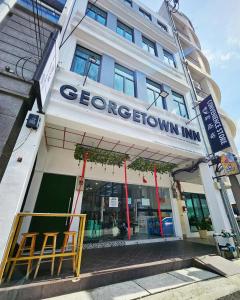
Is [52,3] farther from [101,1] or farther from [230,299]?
[230,299]

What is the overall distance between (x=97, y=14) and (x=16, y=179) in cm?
917

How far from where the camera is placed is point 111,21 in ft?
→ 27.0

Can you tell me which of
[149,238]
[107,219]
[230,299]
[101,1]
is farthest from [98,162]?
[101,1]

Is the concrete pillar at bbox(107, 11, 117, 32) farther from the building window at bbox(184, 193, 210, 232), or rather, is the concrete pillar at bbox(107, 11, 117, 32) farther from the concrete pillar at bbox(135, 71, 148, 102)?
the building window at bbox(184, 193, 210, 232)

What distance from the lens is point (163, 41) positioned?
10.4 meters

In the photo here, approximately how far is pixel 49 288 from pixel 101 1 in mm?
12077

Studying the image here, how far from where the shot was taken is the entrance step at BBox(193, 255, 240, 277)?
387 cm

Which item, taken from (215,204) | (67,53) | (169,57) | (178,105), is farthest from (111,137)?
(169,57)

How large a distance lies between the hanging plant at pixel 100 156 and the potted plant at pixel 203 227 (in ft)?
21.2

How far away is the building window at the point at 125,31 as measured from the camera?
866 cm

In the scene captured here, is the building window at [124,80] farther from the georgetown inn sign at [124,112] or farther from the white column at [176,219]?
the white column at [176,219]

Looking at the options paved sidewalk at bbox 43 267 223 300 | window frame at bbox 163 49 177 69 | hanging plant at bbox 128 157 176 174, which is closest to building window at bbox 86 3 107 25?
window frame at bbox 163 49 177 69

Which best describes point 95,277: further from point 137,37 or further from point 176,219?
point 137,37

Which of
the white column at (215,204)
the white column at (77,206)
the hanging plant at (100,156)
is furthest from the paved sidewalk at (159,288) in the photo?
the hanging plant at (100,156)
